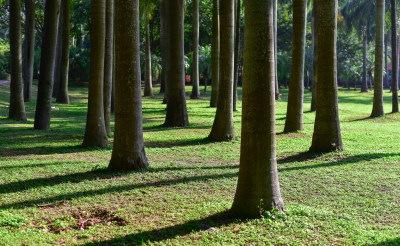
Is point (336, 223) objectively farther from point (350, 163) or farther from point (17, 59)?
point (17, 59)

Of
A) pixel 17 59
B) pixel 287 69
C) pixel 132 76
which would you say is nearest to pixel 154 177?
pixel 132 76

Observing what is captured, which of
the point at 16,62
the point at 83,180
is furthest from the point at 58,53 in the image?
the point at 83,180

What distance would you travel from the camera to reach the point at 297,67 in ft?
46.5

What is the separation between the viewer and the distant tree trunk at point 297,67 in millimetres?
13540

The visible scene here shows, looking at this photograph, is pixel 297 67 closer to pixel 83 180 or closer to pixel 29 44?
pixel 83 180

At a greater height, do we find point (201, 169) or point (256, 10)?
point (256, 10)

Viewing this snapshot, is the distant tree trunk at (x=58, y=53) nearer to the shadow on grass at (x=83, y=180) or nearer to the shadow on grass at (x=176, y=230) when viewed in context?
the shadow on grass at (x=83, y=180)

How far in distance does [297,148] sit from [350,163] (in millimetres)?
2218

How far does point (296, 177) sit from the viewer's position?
29.1ft

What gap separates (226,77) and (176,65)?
360 centimetres

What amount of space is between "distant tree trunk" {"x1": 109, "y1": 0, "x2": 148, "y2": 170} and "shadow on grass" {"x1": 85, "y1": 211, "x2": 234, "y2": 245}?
3.21 m

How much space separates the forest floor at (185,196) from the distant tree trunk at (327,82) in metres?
0.40

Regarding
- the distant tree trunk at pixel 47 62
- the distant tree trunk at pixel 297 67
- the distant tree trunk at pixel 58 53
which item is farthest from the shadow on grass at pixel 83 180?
the distant tree trunk at pixel 58 53

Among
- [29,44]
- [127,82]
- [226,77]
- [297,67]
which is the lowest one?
[127,82]
